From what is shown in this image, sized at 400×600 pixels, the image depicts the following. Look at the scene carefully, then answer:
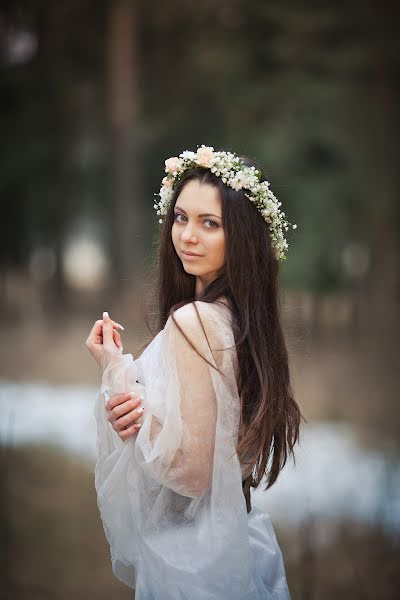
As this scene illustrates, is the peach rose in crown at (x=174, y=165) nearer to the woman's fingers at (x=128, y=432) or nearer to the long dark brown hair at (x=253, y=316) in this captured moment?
the long dark brown hair at (x=253, y=316)

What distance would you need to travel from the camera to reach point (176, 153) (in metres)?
9.12

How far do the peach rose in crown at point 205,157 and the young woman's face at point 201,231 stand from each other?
48mm

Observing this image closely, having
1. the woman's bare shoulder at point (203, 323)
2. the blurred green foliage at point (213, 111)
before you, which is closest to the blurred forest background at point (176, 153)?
the blurred green foliage at point (213, 111)

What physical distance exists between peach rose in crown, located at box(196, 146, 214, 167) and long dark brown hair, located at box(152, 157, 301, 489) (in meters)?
0.02

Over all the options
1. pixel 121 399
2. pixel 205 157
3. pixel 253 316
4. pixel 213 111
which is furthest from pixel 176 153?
pixel 121 399

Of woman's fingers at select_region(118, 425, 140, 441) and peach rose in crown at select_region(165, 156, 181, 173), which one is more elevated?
peach rose in crown at select_region(165, 156, 181, 173)

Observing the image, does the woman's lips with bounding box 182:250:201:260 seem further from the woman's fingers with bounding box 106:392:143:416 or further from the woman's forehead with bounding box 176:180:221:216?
the woman's fingers with bounding box 106:392:143:416

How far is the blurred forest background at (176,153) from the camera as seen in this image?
8.00m

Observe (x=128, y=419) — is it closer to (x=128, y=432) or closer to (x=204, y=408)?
(x=128, y=432)

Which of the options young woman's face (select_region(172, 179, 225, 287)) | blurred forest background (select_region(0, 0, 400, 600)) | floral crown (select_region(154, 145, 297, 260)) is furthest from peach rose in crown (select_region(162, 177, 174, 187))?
blurred forest background (select_region(0, 0, 400, 600))

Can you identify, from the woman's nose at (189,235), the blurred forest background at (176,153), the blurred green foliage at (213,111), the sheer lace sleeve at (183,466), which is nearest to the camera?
the sheer lace sleeve at (183,466)

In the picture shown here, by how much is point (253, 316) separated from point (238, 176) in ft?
1.11

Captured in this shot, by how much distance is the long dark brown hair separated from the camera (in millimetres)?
1688

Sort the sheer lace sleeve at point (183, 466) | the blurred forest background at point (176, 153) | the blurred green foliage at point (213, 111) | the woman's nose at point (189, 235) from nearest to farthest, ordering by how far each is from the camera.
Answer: the sheer lace sleeve at point (183, 466), the woman's nose at point (189, 235), the blurred forest background at point (176, 153), the blurred green foliage at point (213, 111)
